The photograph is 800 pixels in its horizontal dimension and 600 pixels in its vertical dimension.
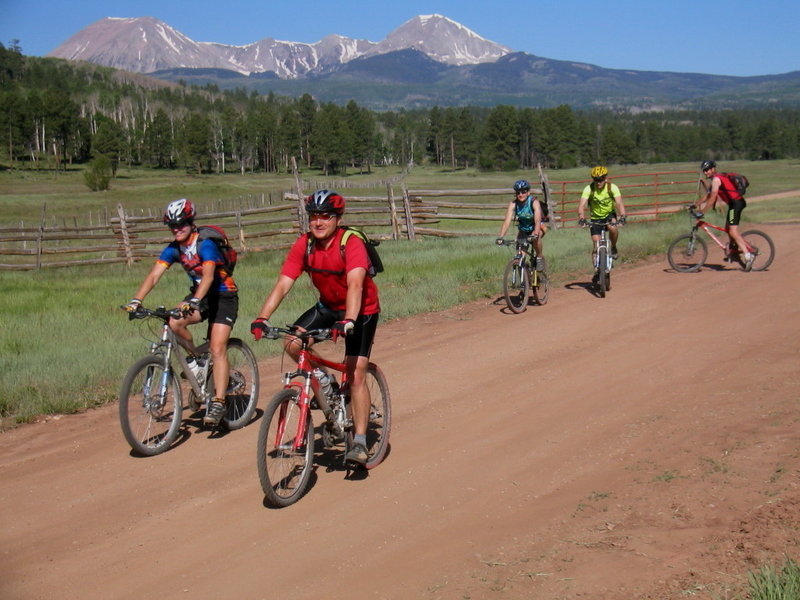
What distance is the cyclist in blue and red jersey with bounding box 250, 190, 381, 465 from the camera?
575cm

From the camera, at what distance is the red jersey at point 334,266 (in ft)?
19.1

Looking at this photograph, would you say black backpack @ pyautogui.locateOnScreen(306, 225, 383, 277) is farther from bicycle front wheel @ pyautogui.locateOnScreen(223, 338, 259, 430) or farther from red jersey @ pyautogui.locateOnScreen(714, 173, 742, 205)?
red jersey @ pyautogui.locateOnScreen(714, 173, 742, 205)

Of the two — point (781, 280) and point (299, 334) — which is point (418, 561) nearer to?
point (299, 334)

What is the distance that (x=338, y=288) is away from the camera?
5.98 m

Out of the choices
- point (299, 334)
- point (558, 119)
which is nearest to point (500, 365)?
point (299, 334)

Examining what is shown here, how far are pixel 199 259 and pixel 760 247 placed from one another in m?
11.3

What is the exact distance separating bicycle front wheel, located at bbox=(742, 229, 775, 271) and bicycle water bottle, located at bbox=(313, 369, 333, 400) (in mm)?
11004

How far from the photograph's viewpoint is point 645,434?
6.73 m

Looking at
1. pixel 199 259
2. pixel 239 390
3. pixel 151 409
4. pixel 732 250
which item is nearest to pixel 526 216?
pixel 732 250

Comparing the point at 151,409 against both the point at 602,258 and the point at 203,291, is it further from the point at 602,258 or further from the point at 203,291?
the point at 602,258

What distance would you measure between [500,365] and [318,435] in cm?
280

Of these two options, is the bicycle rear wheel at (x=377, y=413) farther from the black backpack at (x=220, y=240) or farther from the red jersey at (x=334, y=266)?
the black backpack at (x=220, y=240)

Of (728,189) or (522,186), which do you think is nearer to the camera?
(522,186)

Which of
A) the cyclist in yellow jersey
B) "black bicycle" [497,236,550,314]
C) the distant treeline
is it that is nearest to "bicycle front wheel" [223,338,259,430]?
"black bicycle" [497,236,550,314]
